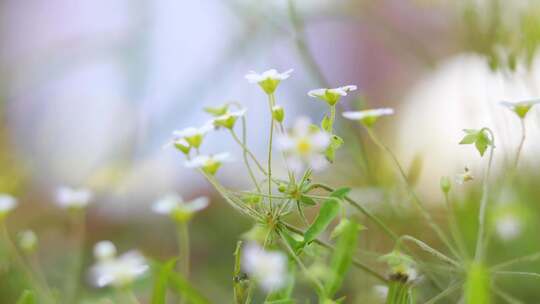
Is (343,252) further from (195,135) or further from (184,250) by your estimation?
(184,250)

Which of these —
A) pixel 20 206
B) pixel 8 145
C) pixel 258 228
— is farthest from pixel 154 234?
pixel 258 228

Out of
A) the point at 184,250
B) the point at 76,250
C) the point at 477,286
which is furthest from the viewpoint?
the point at 184,250

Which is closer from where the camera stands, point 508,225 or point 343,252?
point 343,252

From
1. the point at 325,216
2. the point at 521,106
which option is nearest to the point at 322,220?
the point at 325,216

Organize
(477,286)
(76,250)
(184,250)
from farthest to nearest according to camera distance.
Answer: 1. (184,250)
2. (76,250)
3. (477,286)

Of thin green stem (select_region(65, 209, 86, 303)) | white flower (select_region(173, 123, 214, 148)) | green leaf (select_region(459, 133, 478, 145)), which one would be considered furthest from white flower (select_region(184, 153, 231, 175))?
thin green stem (select_region(65, 209, 86, 303))

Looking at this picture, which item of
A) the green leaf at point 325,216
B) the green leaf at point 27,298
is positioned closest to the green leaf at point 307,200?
the green leaf at point 325,216

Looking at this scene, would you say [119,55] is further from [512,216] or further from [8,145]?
[512,216]
